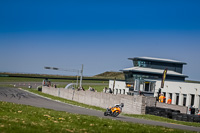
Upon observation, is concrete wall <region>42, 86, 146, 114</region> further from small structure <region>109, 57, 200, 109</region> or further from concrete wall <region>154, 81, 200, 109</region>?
concrete wall <region>154, 81, 200, 109</region>

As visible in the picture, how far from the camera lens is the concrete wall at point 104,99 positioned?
3467 cm

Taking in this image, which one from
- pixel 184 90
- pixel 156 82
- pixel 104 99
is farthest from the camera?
pixel 156 82

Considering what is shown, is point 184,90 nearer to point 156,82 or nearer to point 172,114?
point 156,82

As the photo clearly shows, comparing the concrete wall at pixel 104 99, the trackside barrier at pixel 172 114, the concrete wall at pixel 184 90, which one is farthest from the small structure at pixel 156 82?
the trackside barrier at pixel 172 114

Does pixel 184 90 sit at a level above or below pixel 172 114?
above

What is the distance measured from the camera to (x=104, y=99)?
150 ft

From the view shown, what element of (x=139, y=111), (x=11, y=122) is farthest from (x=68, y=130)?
(x=139, y=111)

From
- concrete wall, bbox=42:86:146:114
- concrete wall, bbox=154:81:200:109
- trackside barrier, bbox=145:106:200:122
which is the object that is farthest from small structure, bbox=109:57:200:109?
trackside barrier, bbox=145:106:200:122

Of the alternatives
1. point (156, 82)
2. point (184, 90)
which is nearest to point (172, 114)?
point (184, 90)

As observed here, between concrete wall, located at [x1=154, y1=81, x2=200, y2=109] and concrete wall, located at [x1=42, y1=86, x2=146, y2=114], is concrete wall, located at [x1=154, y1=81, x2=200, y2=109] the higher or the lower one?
the higher one

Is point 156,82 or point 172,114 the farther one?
point 156,82

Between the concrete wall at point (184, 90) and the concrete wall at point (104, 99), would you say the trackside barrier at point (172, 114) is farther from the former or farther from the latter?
the concrete wall at point (184, 90)

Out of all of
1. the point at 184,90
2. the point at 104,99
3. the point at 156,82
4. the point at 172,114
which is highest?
the point at 156,82

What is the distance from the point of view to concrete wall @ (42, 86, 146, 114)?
114ft
